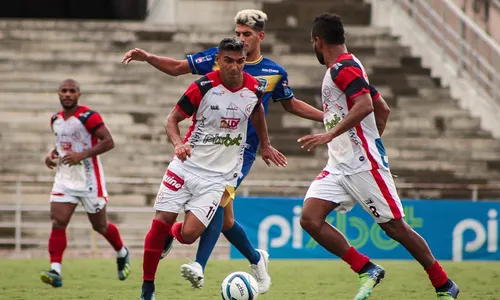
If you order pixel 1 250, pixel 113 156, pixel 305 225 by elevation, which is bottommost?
pixel 1 250

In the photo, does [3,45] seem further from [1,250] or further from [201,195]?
[201,195]

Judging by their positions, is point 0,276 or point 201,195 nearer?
point 201,195

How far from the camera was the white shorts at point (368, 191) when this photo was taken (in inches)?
372

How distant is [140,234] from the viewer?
64.3 feet

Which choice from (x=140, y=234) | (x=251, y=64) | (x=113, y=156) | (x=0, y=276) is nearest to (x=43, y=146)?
(x=113, y=156)

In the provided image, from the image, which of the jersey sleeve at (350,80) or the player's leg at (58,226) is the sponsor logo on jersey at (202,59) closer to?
the jersey sleeve at (350,80)

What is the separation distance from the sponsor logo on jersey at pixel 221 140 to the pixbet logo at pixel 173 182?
0.38 metres

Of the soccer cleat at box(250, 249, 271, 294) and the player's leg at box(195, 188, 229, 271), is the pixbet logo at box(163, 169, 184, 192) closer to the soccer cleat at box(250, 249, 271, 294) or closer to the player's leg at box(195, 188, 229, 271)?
the player's leg at box(195, 188, 229, 271)

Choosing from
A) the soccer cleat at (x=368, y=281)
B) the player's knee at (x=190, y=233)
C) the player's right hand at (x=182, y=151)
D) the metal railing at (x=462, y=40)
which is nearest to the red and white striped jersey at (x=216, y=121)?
the player's right hand at (x=182, y=151)

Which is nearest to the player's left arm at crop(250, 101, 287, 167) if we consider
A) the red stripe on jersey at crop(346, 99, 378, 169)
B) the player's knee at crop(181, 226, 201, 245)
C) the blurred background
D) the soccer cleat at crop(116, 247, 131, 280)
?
the red stripe on jersey at crop(346, 99, 378, 169)

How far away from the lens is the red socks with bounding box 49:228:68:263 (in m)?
12.7

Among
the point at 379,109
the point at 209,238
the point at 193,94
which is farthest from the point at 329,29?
the point at 209,238

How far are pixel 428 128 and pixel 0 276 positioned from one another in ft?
35.9

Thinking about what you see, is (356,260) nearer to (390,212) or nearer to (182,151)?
(390,212)
